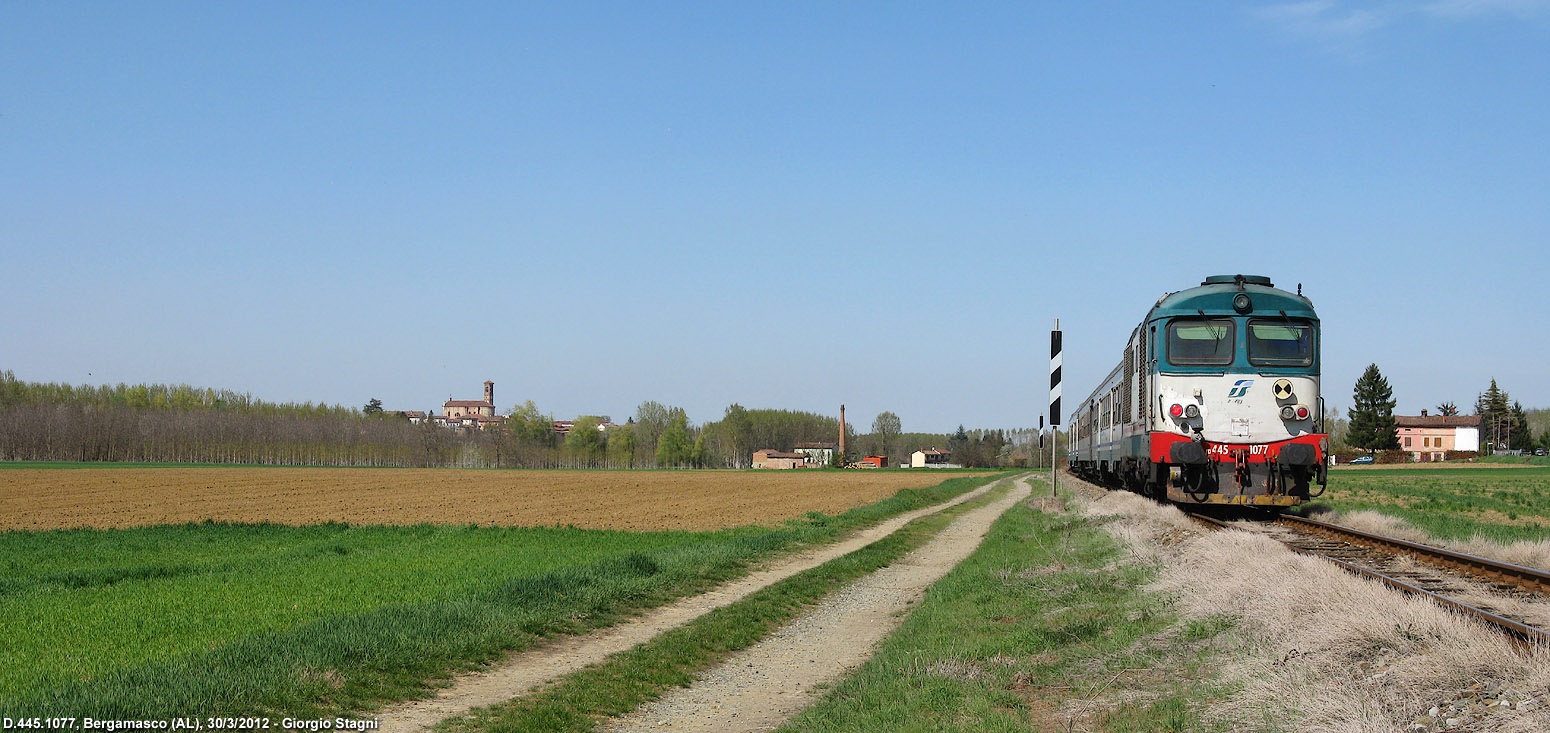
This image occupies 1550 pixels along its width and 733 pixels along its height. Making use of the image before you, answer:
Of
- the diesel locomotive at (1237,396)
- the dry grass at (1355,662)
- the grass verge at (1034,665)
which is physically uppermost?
the diesel locomotive at (1237,396)

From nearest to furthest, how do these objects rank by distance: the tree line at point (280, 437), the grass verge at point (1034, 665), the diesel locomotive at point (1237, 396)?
the grass verge at point (1034, 665)
the diesel locomotive at point (1237, 396)
the tree line at point (280, 437)

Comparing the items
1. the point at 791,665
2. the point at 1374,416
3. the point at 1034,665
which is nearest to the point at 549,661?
the point at 791,665

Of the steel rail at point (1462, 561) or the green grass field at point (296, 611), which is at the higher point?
the steel rail at point (1462, 561)

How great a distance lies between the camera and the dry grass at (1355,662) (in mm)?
5547

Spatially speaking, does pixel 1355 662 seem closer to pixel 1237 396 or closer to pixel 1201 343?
pixel 1237 396

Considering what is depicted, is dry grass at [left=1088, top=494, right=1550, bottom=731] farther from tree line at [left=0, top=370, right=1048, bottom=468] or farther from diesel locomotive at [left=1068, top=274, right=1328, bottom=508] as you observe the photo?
tree line at [left=0, top=370, right=1048, bottom=468]

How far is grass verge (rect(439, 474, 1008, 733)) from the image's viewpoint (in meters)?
7.69

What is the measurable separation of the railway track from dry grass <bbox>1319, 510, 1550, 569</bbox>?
32.9 inches

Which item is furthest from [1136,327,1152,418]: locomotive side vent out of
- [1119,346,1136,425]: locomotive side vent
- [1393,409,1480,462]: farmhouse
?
[1393,409,1480,462]: farmhouse

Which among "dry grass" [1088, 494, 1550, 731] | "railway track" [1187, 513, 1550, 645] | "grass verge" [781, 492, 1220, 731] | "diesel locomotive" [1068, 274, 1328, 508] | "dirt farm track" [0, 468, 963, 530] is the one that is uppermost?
"diesel locomotive" [1068, 274, 1328, 508]

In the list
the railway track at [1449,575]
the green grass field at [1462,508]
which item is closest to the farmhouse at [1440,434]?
the green grass field at [1462,508]

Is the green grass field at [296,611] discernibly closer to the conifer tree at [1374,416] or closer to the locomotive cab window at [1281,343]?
the locomotive cab window at [1281,343]

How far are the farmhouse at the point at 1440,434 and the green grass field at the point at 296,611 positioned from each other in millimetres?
163361

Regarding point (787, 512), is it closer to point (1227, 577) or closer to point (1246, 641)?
point (1227, 577)
